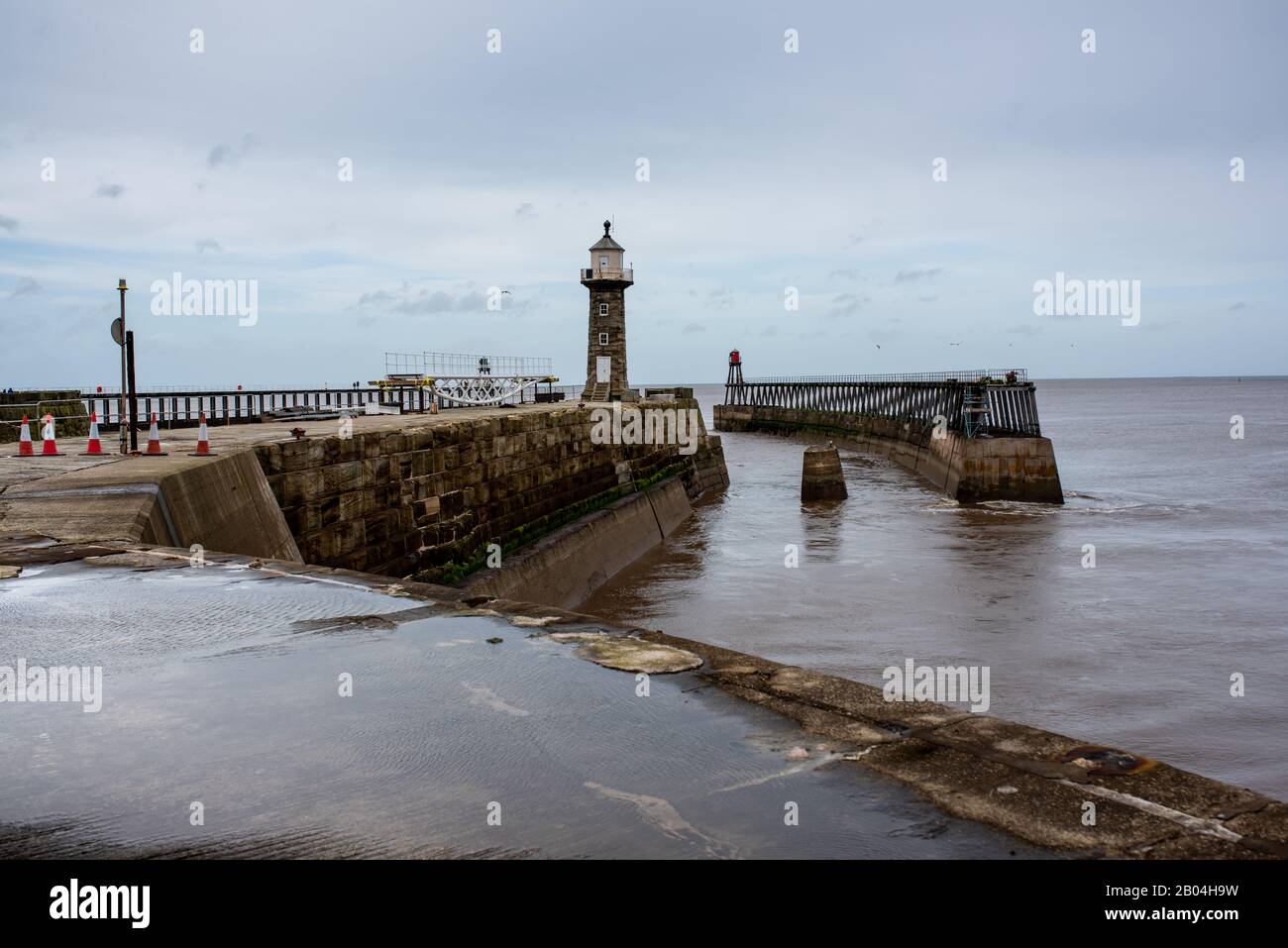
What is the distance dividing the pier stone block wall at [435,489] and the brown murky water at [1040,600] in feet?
7.78

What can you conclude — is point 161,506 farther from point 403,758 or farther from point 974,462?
point 974,462

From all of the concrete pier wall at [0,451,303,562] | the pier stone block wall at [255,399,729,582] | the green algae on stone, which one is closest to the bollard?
the pier stone block wall at [255,399,729,582]

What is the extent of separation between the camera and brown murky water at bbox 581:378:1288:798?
11125 millimetres

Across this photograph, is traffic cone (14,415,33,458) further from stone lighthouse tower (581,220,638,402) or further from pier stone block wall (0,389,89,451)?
stone lighthouse tower (581,220,638,402)

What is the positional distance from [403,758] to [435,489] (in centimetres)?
1130

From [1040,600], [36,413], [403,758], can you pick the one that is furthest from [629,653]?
[36,413]

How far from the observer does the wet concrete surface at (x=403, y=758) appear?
10.4 ft

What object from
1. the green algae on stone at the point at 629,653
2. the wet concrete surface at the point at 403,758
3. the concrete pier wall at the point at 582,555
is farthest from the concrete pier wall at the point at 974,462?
the wet concrete surface at the point at 403,758

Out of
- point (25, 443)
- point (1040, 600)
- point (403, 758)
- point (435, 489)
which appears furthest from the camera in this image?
point (1040, 600)

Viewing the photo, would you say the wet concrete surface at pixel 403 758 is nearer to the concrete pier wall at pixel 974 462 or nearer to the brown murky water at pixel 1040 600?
the brown murky water at pixel 1040 600

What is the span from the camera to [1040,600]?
17.4m

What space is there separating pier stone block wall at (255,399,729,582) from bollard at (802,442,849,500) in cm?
1013
